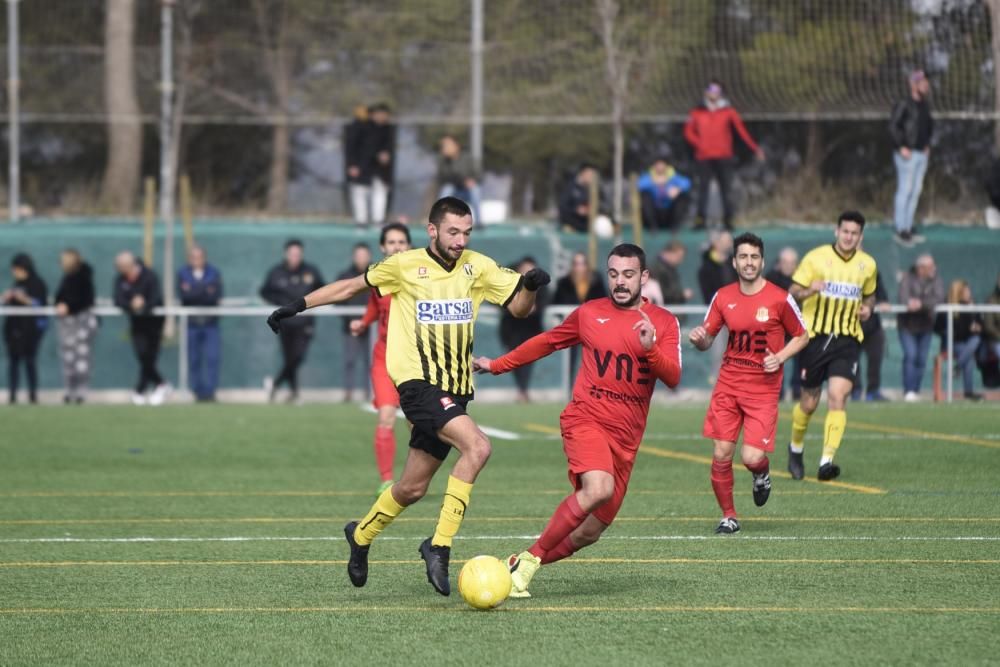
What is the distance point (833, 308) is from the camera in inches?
569

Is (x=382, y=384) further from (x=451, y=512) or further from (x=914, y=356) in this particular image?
(x=914, y=356)

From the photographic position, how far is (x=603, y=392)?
8.90 m

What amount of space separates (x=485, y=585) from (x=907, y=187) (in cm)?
1944

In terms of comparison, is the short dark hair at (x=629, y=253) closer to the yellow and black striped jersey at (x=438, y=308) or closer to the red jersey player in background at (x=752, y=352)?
the yellow and black striped jersey at (x=438, y=308)

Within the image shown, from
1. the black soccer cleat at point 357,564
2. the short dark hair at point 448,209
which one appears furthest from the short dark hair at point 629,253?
the black soccer cleat at point 357,564

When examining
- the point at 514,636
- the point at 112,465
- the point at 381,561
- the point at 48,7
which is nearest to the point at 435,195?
the point at 48,7

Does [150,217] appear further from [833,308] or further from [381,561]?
[381,561]

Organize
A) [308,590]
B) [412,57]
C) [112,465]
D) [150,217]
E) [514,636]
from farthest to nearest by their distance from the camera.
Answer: [412,57], [150,217], [112,465], [308,590], [514,636]

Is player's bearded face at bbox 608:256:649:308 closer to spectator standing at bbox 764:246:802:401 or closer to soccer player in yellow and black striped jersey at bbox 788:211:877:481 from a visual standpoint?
soccer player in yellow and black striped jersey at bbox 788:211:877:481

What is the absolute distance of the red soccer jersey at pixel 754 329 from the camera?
11.8 metres

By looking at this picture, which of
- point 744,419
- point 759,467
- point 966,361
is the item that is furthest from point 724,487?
point 966,361

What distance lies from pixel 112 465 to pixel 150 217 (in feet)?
32.9

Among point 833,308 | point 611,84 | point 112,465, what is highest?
point 611,84

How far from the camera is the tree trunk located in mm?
28453
